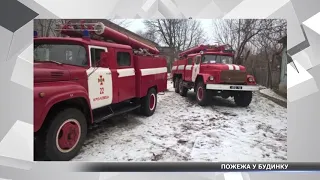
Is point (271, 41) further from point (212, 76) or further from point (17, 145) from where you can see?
point (17, 145)

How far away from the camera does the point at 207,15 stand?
207 centimetres

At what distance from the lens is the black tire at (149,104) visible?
2.55m

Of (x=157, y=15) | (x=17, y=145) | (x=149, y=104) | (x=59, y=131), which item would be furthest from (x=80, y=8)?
(x=17, y=145)

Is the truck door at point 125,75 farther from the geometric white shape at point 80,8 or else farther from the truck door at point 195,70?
the truck door at point 195,70

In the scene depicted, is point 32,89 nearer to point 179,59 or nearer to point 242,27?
point 179,59

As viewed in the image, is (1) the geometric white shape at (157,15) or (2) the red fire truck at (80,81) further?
(1) the geometric white shape at (157,15)

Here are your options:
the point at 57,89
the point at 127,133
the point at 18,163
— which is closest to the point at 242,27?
the point at 127,133

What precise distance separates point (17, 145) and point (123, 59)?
4.38 feet

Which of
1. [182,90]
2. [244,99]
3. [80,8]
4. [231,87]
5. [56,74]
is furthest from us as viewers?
[182,90]

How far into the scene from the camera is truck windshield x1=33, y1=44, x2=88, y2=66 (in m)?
1.98

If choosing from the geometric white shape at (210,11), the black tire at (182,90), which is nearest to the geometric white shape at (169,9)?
the geometric white shape at (210,11)

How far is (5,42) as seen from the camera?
6.51ft

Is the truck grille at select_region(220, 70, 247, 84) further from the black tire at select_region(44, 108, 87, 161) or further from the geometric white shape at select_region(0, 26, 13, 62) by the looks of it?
the geometric white shape at select_region(0, 26, 13, 62)

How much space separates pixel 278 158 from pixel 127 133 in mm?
1505
